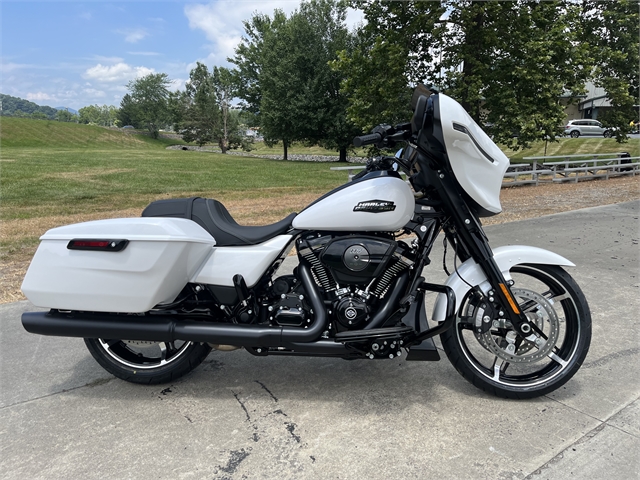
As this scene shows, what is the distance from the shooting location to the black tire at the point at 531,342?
107 inches

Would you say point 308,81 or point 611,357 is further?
point 308,81

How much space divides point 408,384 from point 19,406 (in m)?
2.42

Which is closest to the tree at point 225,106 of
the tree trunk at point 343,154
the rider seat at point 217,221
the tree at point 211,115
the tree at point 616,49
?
the tree at point 211,115

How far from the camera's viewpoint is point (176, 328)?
2662 millimetres

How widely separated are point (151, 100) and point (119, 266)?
9034 centimetres

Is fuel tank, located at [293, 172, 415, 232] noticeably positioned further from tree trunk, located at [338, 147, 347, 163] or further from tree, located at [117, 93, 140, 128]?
tree, located at [117, 93, 140, 128]

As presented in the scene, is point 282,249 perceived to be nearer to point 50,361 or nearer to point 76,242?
point 76,242

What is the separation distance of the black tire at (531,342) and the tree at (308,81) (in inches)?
1227

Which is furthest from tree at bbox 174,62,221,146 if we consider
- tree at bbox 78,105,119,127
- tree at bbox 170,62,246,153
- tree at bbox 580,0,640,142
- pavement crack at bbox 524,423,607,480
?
tree at bbox 78,105,119,127

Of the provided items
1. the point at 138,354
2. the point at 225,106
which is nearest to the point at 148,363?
the point at 138,354

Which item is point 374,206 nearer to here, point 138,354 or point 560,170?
point 138,354

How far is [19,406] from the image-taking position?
2758mm

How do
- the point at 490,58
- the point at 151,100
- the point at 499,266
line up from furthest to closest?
1. the point at 151,100
2. the point at 490,58
3. the point at 499,266

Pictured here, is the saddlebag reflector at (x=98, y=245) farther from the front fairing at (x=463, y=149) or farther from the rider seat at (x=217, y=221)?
the front fairing at (x=463, y=149)
